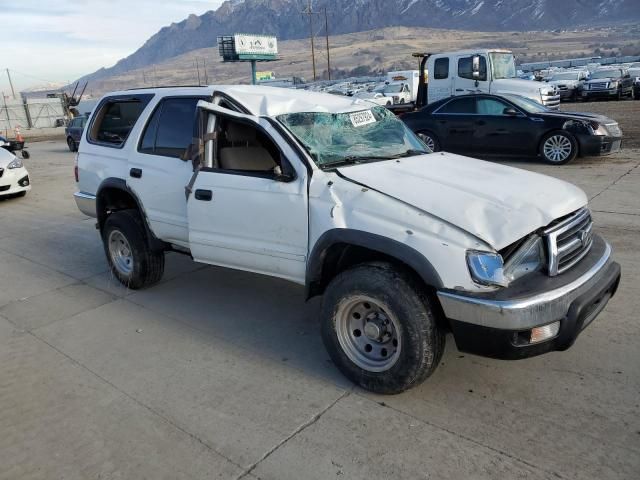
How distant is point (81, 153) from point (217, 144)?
2.27 metres

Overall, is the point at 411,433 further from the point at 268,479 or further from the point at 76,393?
the point at 76,393

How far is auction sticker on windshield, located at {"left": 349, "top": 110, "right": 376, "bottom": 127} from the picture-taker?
418 cm

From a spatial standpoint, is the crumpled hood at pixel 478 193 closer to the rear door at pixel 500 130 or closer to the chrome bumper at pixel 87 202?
the chrome bumper at pixel 87 202

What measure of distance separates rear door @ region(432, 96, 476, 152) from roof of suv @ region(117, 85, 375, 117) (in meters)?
7.65


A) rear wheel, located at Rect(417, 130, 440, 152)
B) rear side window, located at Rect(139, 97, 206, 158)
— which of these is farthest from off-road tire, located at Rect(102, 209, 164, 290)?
rear wheel, located at Rect(417, 130, 440, 152)

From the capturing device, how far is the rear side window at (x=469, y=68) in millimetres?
14617

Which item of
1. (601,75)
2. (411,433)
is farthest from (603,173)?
(601,75)

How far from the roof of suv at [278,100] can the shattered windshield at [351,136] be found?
0.28ft

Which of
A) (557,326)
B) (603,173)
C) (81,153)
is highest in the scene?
(81,153)

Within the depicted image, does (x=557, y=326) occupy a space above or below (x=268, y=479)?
above

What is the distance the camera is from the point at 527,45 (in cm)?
15788

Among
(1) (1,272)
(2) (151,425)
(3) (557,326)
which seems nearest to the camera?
(3) (557,326)

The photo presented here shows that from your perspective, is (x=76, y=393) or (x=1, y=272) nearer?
(x=76, y=393)

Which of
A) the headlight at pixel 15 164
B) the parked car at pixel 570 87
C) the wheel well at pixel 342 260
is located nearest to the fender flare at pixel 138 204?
the wheel well at pixel 342 260
